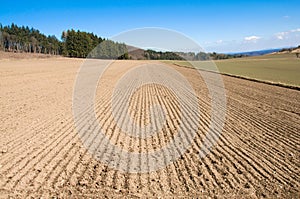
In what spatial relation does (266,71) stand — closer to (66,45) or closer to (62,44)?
(66,45)

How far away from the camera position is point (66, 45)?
81.0 m

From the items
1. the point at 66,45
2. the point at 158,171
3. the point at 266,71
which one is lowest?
the point at 158,171

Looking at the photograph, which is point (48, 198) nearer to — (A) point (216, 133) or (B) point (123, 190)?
(B) point (123, 190)

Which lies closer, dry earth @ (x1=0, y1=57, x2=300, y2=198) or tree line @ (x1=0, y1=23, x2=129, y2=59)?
dry earth @ (x1=0, y1=57, x2=300, y2=198)

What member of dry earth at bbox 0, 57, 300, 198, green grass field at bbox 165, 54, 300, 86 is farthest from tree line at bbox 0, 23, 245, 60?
dry earth at bbox 0, 57, 300, 198

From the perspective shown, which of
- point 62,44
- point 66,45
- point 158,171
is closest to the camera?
point 158,171

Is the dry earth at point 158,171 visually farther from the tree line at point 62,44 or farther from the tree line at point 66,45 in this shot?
the tree line at point 62,44

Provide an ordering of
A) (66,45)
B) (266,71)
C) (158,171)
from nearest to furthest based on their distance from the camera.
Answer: (158,171), (266,71), (66,45)

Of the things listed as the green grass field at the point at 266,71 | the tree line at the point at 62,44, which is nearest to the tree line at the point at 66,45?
the tree line at the point at 62,44

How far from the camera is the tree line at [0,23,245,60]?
73.3m

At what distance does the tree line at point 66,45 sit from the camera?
241 ft

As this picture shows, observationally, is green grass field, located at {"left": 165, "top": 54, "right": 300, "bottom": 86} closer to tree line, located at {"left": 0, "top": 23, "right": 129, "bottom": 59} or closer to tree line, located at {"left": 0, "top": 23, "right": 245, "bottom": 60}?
tree line, located at {"left": 0, "top": 23, "right": 245, "bottom": 60}

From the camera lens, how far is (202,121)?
9.30 metres

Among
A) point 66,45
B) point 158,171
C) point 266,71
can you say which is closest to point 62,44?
point 66,45
